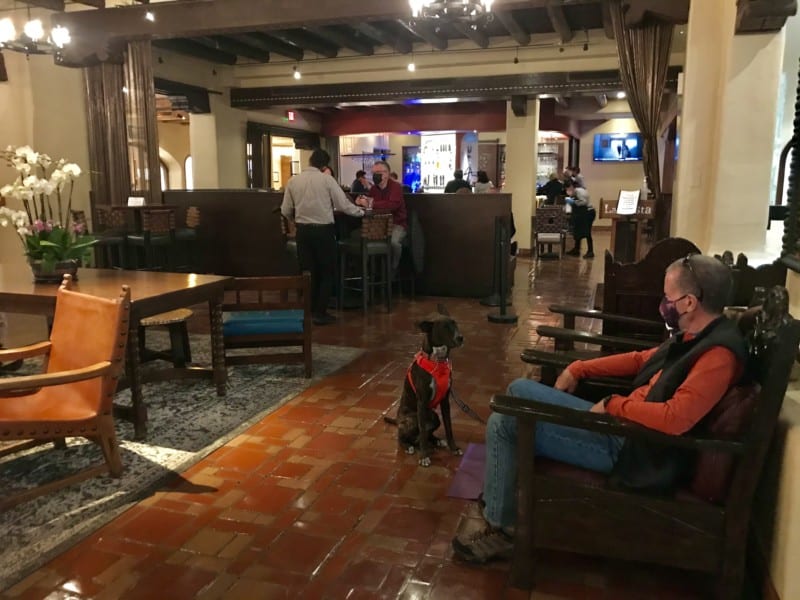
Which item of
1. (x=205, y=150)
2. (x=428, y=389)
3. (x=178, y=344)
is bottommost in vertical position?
(x=178, y=344)

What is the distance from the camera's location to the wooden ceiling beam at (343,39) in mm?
9102

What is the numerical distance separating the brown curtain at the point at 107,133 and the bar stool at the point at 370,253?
10.7ft

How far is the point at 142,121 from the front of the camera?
797cm

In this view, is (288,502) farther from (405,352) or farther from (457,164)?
(457,164)

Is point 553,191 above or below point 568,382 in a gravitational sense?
above

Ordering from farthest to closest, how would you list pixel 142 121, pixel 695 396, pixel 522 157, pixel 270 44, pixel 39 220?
pixel 522 157 < pixel 270 44 < pixel 142 121 < pixel 39 220 < pixel 695 396

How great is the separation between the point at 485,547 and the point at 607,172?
16425 millimetres

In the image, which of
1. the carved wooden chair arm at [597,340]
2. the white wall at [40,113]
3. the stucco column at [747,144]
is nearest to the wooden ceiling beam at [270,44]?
the white wall at [40,113]

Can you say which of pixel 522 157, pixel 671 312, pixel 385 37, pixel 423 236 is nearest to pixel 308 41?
pixel 385 37

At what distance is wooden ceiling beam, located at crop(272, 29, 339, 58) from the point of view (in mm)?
9281

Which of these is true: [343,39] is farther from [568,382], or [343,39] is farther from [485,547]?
[485,547]

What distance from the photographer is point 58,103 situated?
7750 millimetres

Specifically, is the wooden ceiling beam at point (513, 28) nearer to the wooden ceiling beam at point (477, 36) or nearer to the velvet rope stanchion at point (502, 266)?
the wooden ceiling beam at point (477, 36)

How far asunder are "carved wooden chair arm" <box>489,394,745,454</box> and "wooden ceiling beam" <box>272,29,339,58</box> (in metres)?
8.37
